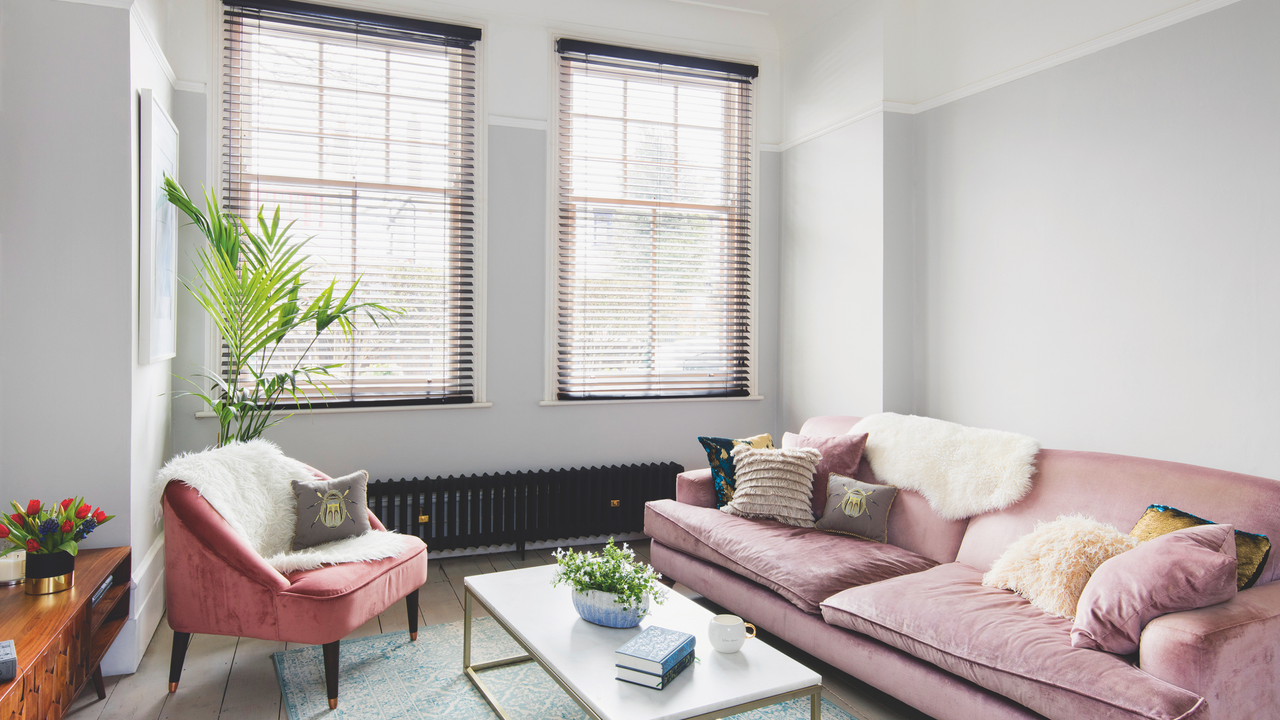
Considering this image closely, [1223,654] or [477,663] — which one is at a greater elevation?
[1223,654]

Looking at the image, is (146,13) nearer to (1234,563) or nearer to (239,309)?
(239,309)

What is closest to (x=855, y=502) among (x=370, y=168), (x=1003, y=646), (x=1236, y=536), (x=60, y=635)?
(x=1003, y=646)

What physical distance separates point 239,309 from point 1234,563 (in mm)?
3546

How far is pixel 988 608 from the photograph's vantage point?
7.47 feet

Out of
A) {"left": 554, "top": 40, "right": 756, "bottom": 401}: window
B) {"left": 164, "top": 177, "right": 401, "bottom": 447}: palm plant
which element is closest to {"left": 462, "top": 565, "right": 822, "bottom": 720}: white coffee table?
{"left": 164, "top": 177, "right": 401, "bottom": 447}: palm plant

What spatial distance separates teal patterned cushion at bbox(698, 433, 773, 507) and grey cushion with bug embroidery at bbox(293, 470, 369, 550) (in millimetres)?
1530

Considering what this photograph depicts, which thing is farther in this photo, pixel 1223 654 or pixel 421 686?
pixel 421 686

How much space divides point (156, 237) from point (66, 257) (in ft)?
1.31

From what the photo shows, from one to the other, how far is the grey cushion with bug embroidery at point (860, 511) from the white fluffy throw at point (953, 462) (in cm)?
11

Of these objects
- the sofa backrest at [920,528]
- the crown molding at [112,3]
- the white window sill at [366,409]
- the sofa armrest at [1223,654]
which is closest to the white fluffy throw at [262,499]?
the white window sill at [366,409]

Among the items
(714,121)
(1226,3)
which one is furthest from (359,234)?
(1226,3)

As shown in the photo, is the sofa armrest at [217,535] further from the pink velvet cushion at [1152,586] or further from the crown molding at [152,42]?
the pink velvet cushion at [1152,586]

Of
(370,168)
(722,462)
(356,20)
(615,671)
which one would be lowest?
(615,671)

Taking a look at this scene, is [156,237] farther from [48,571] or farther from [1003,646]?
[1003,646]
